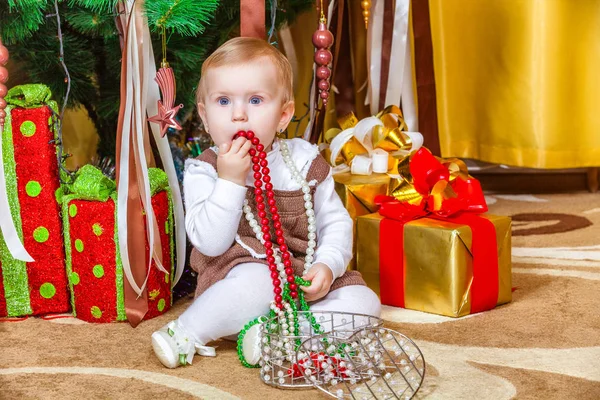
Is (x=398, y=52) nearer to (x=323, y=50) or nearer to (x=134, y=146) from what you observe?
(x=323, y=50)

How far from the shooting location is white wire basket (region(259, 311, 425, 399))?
3.26ft

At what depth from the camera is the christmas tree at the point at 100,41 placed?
1.25 metres

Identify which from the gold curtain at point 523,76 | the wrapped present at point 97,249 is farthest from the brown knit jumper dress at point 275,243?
the gold curtain at point 523,76

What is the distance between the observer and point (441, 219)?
4.48 ft

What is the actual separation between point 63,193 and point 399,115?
27.0 inches

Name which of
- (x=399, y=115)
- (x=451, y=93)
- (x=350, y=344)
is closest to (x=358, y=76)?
(x=451, y=93)

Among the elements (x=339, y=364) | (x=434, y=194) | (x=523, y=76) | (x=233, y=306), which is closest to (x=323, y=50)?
(x=434, y=194)

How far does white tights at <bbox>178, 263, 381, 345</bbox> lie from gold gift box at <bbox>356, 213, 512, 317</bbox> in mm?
201

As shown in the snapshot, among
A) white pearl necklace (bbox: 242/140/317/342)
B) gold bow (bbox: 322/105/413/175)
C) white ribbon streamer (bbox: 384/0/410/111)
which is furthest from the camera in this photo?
white ribbon streamer (bbox: 384/0/410/111)

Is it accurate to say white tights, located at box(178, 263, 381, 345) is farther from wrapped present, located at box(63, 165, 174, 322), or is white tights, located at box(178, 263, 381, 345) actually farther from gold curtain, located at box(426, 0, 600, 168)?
gold curtain, located at box(426, 0, 600, 168)

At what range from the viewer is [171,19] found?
122 centimetres

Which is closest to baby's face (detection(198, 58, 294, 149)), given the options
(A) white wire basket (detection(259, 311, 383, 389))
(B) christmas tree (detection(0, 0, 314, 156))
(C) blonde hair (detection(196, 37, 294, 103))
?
(C) blonde hair (detection(196, 37, 294, 103))

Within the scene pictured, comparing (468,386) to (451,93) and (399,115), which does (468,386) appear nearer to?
(399,115)

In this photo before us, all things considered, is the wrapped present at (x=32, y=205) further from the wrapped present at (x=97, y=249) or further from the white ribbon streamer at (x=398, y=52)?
the white ribbon streamer at (x=398, y=52)
